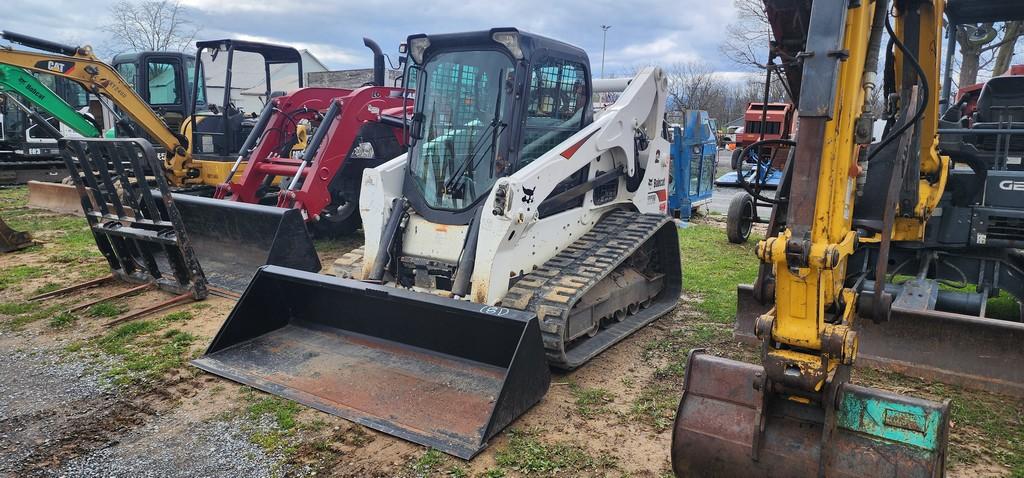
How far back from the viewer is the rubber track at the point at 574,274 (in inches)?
173

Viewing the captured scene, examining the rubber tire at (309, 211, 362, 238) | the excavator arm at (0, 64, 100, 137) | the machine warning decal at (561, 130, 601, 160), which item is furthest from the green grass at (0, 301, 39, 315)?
the excavator arm at (0, 64, 100, 137)

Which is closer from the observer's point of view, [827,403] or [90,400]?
[827,403]

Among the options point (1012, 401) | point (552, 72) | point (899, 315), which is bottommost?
point (1012, 401)

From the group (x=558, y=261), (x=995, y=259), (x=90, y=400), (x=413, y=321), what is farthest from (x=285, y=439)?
(x=995, y=259)

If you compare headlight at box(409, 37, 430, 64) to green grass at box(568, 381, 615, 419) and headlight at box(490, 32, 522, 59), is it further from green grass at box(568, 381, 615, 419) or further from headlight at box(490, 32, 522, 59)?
green grass at box(568, 381, 615, 419)

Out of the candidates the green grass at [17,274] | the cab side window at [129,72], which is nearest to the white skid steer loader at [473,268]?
the green grass at [17,274]

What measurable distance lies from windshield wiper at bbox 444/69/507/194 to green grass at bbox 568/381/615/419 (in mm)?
1736

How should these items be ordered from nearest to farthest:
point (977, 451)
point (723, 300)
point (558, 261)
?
point (977, 451) < point (558, 261) < point (723, 300)

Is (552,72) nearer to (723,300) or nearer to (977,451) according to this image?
(723,300)

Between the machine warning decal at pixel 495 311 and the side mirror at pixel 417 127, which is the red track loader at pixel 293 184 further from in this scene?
the machine warning decal at pixel 495 311

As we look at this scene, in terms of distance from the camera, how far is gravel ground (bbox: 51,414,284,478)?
3381 mm

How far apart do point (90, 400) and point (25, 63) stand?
773 centimetres

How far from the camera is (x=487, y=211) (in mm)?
4531

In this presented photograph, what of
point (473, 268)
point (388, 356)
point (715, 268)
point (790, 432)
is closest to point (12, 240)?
point (388, 356)
